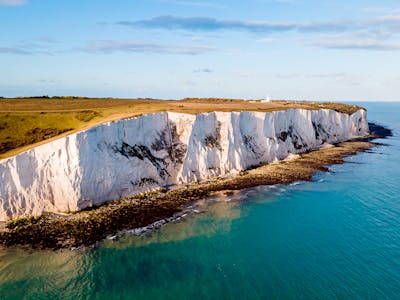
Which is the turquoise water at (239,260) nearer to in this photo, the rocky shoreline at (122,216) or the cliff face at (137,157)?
the rocky shoreline at (122,216)

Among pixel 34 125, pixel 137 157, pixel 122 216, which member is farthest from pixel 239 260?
pixel 34 125

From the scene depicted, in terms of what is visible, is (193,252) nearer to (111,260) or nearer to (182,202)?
(111,260)

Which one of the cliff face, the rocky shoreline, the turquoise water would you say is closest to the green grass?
the cliff face

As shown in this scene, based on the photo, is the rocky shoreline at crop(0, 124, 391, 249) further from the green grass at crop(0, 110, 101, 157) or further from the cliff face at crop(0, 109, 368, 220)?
the green grass at crop(0, 110, 101, 157)

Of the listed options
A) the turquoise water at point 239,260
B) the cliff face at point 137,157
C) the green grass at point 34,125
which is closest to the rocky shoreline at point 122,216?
the cliff face at point 137,157

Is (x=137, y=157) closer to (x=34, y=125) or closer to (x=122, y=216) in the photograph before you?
(x=122, y=216)

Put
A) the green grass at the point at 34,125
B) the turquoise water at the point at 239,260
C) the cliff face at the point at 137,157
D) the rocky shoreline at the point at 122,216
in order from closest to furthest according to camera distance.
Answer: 1. the turquoise water at the point at 239,260
2. the rocky shoreline at the point at 122,216
3. the cliff face at the point at 137,157
4. the green grass at the point at 34,125
